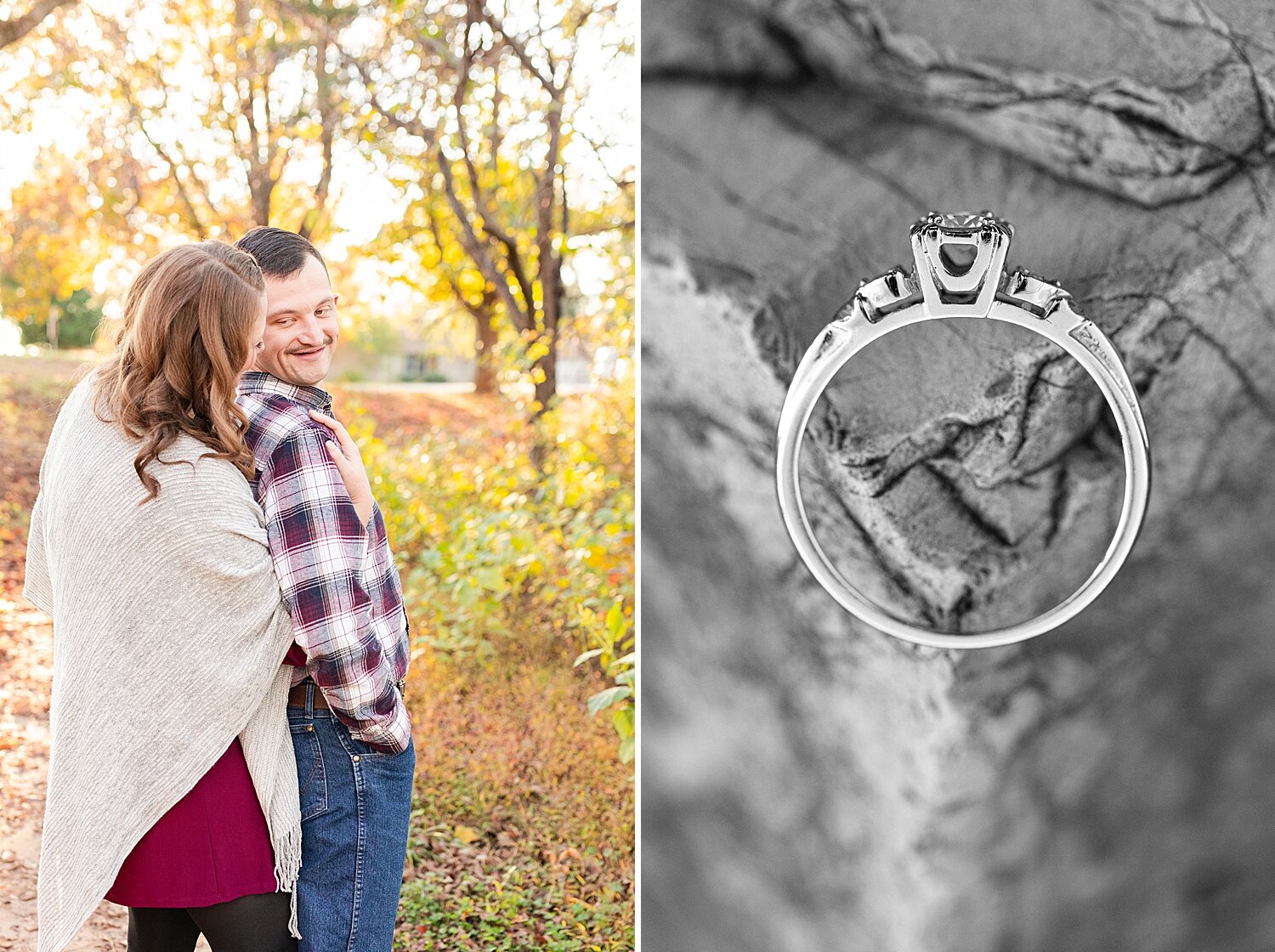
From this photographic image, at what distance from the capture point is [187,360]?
1.03 meters

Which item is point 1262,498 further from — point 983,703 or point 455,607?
point 455,607

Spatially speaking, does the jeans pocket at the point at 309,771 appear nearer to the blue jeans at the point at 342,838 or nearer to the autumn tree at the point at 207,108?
the blue jeans at the point at 342,838

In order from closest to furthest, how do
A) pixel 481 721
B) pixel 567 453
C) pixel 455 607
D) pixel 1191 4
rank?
pixel 1191 4 < pixel 481 721 < pixel 455 607 < pixel 567 453

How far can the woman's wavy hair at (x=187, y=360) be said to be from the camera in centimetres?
102

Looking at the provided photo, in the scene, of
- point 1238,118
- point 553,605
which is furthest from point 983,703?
point 553,605

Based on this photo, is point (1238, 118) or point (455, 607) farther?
point (455, 607)

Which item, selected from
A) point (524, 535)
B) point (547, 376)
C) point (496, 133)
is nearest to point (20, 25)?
point (496, 133)

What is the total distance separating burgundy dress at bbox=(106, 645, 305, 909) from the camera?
1036 mm

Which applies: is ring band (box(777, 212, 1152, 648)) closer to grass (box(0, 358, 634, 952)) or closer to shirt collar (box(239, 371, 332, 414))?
shirt collar (box(239, 371, 332, 414))

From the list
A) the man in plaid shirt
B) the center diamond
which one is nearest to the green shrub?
the man in plaid shirt

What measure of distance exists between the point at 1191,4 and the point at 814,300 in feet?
1.22

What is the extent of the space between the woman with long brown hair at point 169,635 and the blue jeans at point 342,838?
0.04 metres

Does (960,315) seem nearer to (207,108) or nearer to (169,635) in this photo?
(169,635)

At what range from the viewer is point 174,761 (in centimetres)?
101
